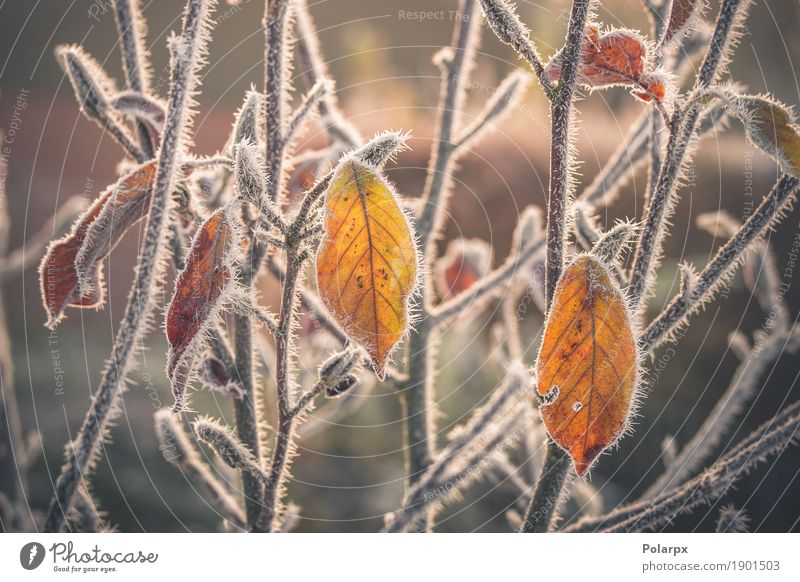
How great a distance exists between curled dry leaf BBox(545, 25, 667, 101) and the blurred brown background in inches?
5.7

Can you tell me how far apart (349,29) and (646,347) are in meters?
0.35

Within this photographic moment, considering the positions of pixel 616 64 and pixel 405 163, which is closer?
pixel 616 64

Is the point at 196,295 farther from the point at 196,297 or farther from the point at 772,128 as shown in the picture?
the point at 772,128

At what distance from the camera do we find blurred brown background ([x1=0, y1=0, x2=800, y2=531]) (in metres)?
0.50

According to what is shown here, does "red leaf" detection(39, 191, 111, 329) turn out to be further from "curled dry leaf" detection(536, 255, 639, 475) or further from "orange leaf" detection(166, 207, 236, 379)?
"curled dry leaf" detection(536, 255, 639, 475)

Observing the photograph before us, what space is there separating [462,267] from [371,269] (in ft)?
0.94

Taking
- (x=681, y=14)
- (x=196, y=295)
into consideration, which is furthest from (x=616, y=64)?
(x=196, y=295)

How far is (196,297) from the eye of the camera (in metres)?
0.28

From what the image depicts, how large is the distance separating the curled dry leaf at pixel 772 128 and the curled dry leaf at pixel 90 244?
0.30 meters

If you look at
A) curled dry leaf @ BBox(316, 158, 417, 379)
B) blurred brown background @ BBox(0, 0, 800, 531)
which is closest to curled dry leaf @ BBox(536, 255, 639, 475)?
curled dry leaf @ BBox(316, 158, 417, 379)
